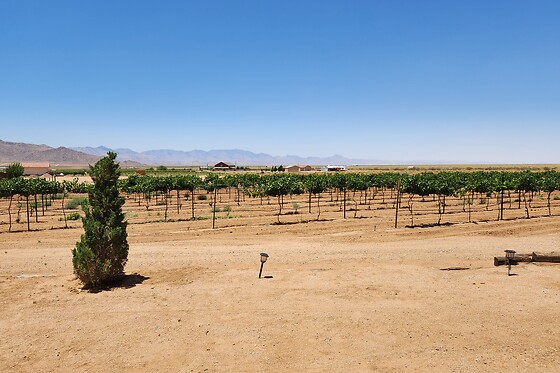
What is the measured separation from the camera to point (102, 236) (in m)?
13.3

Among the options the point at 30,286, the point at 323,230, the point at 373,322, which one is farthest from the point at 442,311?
the point at 323,230

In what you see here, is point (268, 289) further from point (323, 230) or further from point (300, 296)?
point (323, 230)

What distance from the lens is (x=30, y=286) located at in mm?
13328

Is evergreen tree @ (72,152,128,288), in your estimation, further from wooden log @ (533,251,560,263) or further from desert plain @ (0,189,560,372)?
wooden log @ (533,251,560,263)

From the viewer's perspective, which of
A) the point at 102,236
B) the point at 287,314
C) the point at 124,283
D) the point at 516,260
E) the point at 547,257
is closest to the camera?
the point at 287,314

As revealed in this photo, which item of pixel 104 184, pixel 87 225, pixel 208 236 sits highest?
pixel 104 184

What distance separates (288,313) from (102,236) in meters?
6.89

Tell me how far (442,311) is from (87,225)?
11133 mm

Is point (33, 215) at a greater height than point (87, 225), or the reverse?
point (87, 225)

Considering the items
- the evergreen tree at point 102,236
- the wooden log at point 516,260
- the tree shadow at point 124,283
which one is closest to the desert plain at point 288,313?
the tree shadow at point 124,283

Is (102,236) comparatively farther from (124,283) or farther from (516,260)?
(516,260)

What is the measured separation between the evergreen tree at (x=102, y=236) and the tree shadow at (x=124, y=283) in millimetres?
138

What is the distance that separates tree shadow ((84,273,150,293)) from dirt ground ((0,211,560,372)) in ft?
0.34

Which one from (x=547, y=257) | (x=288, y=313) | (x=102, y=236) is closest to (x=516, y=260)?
(x=547, y=257)
